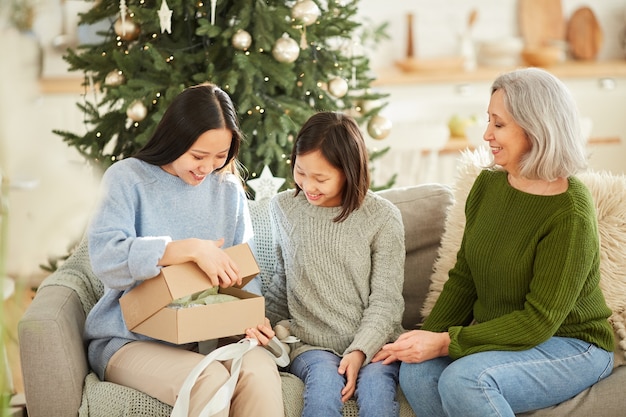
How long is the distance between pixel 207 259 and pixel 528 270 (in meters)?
0.78

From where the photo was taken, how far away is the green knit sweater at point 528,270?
1.79 meters

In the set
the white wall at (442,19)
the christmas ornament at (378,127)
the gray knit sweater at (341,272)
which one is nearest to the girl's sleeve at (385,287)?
the gray knit sweater at (341,272)

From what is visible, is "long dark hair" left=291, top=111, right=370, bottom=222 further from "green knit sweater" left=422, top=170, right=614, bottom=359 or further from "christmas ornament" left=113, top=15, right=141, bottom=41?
"christmas ornament" left=113, top=15, right=141, bottom=41

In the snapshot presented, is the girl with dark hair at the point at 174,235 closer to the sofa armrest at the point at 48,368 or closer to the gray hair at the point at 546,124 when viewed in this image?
the sofa armrest at the point at 48,368

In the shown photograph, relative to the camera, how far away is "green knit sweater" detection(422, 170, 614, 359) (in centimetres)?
179

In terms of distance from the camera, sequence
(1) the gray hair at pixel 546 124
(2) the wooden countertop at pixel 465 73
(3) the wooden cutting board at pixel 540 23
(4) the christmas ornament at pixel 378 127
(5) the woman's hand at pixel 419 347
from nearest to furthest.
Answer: (1) the gray hair at pixel 546 124 → (5) the woman's hand at pixel 419 347 → (4) the christmas ornament at pixel 378 127 → (2) the wooden countertop at pixel 465 73 → (3) the wooden cutting board at pixel 540 23

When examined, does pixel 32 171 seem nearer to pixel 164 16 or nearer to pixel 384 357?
pixel 384 357

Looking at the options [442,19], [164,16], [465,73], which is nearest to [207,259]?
[164,16]

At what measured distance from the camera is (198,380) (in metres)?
1.76

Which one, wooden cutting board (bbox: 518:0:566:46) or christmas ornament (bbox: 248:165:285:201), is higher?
wooden cutting board (bbox: 518:0:566:46)

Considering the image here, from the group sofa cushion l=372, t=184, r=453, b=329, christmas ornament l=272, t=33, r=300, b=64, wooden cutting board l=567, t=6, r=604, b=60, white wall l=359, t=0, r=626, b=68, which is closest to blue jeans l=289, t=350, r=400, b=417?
sofa cushion l=372, t=184, r=453, b=329

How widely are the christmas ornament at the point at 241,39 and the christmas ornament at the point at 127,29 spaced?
14.5 inches

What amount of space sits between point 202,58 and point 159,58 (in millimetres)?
186

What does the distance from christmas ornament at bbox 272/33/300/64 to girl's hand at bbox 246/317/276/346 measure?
103 cm
